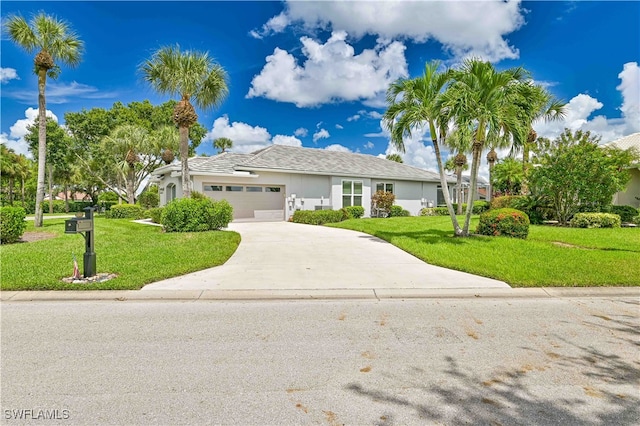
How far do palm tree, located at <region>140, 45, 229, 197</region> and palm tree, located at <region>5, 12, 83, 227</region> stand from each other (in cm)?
→ 339

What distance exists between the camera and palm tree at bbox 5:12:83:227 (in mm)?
12719

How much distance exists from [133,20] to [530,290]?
1494cm

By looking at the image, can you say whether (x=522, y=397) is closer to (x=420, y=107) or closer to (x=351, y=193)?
(x=420, y=107)

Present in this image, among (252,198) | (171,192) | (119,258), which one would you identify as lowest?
(119,258)

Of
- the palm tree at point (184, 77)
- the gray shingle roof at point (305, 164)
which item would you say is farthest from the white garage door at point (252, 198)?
the palm tree at point (184, 77)

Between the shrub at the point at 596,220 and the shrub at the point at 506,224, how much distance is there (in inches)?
186

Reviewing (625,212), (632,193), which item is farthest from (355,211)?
(632,193)

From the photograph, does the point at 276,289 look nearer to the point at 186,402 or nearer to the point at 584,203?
the point at 186,402

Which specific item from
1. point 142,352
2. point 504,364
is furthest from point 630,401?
point 142,352

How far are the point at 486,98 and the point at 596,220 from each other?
839cm

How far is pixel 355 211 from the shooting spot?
810 inches

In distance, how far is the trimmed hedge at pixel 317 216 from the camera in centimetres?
1822

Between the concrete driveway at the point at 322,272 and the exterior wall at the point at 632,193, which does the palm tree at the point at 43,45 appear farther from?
the exterior wall at the point at 632,193

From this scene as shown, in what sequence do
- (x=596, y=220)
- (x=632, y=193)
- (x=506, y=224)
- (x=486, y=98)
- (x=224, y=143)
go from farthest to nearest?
(x=224, y=143) → (x=632, y=193) → (x=596, y=220) → (x=506, y=224) → (x=486, y=98)
